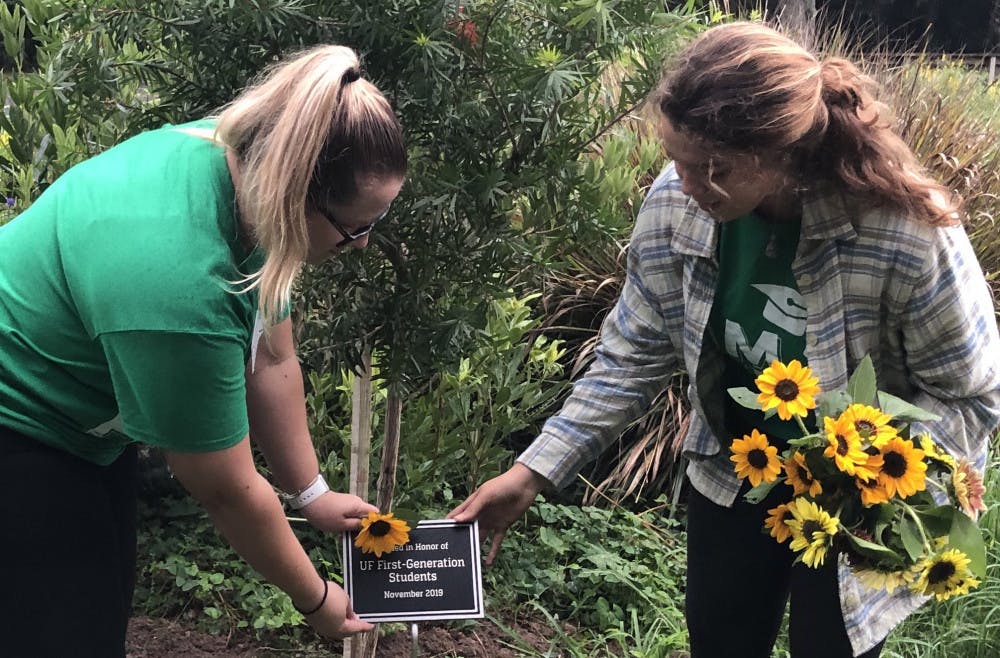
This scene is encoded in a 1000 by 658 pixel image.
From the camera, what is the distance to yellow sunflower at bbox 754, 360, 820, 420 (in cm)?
151

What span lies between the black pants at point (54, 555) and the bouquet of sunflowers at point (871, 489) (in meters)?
1.16

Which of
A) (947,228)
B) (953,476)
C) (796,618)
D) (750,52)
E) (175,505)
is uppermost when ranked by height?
(750,52)

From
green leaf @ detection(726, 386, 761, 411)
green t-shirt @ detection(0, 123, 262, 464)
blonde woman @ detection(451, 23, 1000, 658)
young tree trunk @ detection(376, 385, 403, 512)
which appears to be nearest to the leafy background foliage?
young tree trunk @ detection(376, 385, 403, 512)

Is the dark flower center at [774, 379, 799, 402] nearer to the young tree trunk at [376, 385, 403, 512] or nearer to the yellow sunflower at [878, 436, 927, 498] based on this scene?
the yellow sunflower at [878, 436, 927, 498]

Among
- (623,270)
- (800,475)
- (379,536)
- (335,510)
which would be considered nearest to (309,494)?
(335,510)

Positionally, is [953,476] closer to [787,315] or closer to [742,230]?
[787,315]

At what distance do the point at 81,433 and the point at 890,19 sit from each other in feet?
64.8

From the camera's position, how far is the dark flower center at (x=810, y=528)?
150 centimetres

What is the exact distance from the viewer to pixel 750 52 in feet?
5.19

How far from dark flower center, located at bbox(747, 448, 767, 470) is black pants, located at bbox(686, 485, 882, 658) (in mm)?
372

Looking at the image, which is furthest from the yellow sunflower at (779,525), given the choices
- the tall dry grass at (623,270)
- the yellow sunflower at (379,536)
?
the tall dry grass at (623,270)

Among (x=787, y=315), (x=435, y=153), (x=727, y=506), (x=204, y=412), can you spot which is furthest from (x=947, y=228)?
(x=204, y=412)

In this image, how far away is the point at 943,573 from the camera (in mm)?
1439

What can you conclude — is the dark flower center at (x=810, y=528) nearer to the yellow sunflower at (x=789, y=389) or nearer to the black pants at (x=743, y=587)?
the yellow sunflower at (x=789, y=389)
